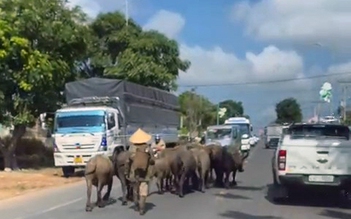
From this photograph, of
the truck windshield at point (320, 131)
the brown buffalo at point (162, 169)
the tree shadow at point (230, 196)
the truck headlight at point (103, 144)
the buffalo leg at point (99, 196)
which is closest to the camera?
the buffalo leg at point (99, 196)

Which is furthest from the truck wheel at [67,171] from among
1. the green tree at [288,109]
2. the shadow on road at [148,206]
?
the green tree at [288,109]

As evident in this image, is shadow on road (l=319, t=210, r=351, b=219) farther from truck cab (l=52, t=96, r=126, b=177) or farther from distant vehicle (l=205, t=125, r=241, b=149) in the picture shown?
distant vehicle (l=205, t=125, r=241, b=149)

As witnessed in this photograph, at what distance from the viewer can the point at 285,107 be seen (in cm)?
13100

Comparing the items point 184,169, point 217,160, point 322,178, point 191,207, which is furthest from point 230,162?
point 322,178

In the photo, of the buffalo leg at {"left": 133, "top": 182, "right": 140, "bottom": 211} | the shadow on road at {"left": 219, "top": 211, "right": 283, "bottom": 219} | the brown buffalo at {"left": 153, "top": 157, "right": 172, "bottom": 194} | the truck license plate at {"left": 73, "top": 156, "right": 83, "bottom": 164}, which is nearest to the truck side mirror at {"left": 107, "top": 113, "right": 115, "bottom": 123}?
the truck license plate at {"left": 73, "top": 156, "right": 83, "bottom": 164}

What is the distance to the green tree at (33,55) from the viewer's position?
30031 mm

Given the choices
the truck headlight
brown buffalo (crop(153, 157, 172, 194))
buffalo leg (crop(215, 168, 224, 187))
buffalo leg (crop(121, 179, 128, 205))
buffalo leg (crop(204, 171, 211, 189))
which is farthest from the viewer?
the truck headlight

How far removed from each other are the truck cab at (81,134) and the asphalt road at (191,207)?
6.25 metres

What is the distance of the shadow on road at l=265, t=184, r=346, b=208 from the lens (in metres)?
17.0

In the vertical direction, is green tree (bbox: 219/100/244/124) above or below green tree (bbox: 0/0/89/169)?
above

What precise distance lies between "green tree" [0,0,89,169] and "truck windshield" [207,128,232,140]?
10.4 m

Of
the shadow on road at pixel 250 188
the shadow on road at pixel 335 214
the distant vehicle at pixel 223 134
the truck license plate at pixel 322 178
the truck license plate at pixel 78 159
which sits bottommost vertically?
the shadow on road at pixel 335 214

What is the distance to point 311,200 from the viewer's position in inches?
707

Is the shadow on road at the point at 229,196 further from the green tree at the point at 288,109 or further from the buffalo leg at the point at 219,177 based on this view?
the green tree at the point at 288,109
